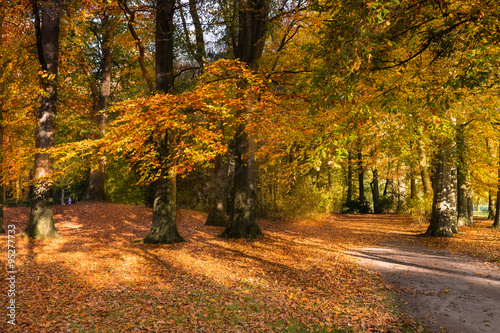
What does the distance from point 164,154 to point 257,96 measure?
12.1ft

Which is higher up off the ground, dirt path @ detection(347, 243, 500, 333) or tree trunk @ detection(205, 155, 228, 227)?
tree trunk @ detection(205, 155, 228, 227)

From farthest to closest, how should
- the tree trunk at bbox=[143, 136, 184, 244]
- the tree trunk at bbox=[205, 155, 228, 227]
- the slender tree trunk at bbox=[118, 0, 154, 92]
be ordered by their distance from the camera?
the tree trunk at bbox=[205, 155, 228, 227], the tree trunk at bbox=[143, 136, 184, 244], the slender tree trunk at bbox=[118, 0, 154, 92]

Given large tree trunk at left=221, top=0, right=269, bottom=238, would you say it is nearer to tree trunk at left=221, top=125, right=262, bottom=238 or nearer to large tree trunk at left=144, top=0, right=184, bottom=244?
tree trunk at left=221, top=125, right=262, bottom=238

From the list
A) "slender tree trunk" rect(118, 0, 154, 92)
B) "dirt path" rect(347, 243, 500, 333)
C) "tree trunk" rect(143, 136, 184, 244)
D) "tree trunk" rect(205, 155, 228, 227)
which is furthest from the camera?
"tree trunk" rect(205, 155, 228, 227)

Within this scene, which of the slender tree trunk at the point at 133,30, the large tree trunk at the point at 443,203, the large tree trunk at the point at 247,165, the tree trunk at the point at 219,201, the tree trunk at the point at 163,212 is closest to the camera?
the slender tree trunk at the point at 133,30

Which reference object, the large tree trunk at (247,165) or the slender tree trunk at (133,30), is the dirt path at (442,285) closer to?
the large tree trunk at (247,165)

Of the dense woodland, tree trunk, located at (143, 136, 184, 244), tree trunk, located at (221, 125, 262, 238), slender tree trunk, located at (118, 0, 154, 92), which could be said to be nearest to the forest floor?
tree trunk, located at (143, 136, 184, 244)

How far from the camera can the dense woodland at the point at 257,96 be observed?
18.0 feet

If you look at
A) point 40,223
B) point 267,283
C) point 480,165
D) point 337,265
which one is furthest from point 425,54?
point 40,223

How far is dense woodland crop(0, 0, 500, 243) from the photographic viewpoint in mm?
5484

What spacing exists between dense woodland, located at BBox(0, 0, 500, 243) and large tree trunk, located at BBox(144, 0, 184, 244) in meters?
0.04

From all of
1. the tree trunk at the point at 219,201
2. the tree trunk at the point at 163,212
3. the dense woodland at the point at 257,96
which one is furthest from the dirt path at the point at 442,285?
the tree trunk at the point at 219,201

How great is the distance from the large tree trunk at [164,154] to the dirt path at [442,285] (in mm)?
6349

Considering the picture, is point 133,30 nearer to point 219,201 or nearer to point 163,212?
point 163,212
